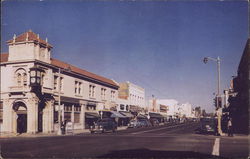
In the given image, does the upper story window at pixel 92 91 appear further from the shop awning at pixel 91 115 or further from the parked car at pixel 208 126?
the parked car at pixel 208 126

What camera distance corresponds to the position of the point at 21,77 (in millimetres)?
40688

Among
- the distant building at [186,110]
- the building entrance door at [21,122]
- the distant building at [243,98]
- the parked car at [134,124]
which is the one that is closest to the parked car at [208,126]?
the distant building at [243,98]

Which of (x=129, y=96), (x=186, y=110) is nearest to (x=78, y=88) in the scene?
(x=129, y=96)

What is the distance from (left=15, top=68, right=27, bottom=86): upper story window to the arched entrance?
2490mm

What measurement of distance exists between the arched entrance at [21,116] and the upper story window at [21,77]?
2490 millimetres

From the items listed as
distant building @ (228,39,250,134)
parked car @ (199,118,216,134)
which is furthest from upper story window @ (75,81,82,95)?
distant building @ (228,39,250,134)

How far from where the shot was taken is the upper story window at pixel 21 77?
4056 centimetres

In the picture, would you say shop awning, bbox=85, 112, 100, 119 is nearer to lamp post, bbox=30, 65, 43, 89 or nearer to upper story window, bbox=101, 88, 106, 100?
upper story window, bbox=101, 88, 106, 100

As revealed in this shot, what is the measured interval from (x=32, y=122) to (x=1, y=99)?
5.92 m

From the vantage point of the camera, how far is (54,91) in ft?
143

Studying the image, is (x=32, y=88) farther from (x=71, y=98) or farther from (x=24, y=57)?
(x=71, y=98)

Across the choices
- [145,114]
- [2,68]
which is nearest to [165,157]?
[2,68]

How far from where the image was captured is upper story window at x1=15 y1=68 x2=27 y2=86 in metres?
40.6

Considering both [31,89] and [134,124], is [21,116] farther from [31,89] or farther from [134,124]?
[134,124]
